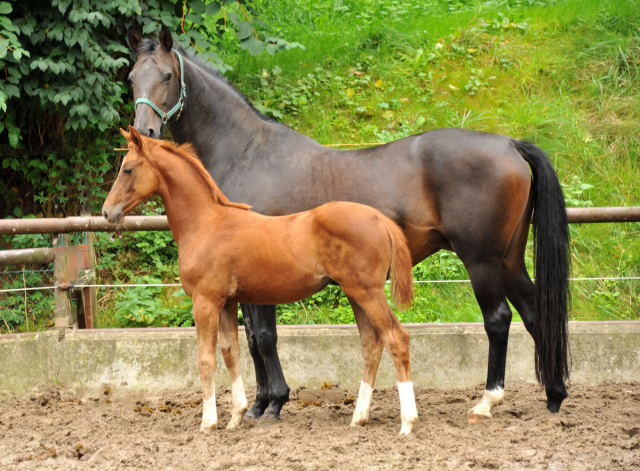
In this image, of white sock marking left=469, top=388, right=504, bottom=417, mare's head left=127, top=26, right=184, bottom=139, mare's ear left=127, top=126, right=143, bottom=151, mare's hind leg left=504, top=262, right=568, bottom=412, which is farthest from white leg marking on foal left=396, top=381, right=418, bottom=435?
mare's head left=127, top=26, right=184, bottom=139

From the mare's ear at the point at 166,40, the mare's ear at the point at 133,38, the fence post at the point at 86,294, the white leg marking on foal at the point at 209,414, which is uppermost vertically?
the mare's ear at the point at 133,38

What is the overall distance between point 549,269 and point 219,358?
261 cm

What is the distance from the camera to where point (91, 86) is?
6773mm

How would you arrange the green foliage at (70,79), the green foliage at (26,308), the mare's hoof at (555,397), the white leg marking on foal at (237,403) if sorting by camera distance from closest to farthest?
the white leg marking on foal at (237,403) < the mare's hoof at (555,397) < the green foliage at (70,79) < the green foliage at (26,308)

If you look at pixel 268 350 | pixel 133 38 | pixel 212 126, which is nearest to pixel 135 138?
pixel 212 126

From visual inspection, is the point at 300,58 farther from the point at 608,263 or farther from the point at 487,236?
→ the point at 487,236

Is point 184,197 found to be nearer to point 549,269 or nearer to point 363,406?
point 363,406

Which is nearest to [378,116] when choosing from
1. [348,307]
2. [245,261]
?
[348,307]

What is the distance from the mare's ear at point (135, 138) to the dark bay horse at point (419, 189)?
16.3 inches

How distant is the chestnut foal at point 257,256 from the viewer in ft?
14.3

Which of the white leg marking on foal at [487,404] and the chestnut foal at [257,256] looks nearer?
the chestnut foal at [257,256]

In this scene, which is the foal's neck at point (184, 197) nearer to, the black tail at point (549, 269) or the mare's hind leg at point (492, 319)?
the mare's hind leg at point (492, 319)

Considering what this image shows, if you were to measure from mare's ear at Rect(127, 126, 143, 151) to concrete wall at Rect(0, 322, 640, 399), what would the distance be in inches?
74.0

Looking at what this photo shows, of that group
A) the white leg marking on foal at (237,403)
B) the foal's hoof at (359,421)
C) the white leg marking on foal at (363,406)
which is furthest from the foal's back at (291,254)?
the foal's hoof at (359,421)
